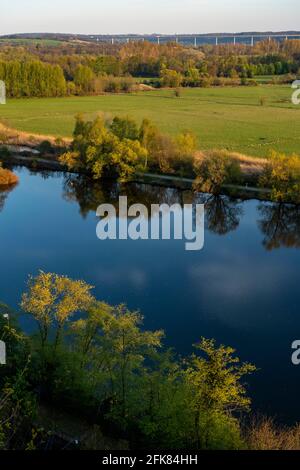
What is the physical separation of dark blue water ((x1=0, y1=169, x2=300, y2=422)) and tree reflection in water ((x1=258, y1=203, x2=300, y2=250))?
0.05 m

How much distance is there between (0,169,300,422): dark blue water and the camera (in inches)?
668

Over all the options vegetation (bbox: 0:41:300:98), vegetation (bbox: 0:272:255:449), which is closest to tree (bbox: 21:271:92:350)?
vegetation (bbox: 0:272:255:449)

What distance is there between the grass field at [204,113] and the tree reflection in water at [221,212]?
33.5ft

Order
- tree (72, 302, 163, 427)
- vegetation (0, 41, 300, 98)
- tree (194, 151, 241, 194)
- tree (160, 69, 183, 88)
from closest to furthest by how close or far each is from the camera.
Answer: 1. tree (72, 302, 163, 427)
2. tree (194, 151, 241, 194)
3. vegetation (0, 41, 300, 98)
4. tree (160, 69, 183, 88)

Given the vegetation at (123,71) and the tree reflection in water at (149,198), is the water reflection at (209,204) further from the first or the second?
the vegetation at (123,71)

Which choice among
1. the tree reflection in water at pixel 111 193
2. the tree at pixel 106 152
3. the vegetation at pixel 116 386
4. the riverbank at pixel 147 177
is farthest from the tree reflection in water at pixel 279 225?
the vegetation at pixel 116 386

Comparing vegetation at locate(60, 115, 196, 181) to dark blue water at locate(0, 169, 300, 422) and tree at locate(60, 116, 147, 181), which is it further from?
dark blue water at locate(0, 169, 300, 422)

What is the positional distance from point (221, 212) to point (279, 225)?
12.2 feet

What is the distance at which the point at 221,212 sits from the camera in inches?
1189

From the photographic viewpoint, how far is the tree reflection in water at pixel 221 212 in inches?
1098

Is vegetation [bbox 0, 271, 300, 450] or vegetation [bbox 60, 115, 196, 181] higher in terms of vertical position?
vegetation [bbox 60, 115, 196, 181]

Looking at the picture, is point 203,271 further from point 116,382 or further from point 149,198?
point 149,198

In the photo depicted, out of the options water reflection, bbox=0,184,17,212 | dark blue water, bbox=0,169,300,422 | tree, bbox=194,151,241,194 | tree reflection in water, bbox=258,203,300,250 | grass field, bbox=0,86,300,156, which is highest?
grass field, bbox=0,86,300,156

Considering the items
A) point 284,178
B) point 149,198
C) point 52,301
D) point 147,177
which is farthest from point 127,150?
point 52,301
